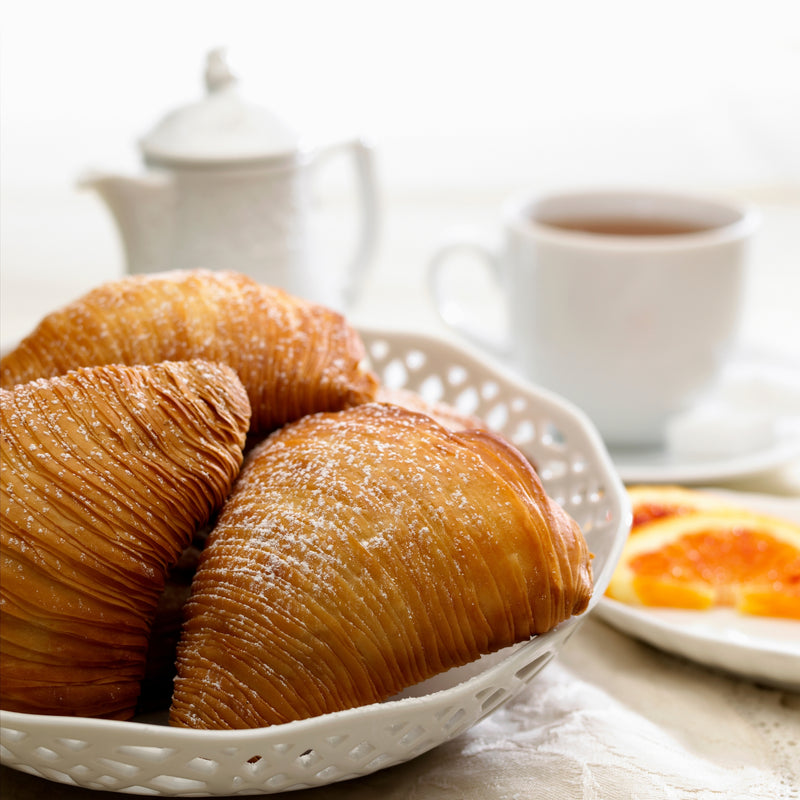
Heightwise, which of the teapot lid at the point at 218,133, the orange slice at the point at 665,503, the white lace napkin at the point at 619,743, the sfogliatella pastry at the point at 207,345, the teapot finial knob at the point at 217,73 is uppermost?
the teapot finial knob at the point at 217,73

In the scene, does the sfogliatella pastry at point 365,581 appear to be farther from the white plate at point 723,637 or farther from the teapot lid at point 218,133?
the teapot lid at point 218,133

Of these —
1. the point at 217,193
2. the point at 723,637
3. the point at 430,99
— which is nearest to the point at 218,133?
the point at 217,193

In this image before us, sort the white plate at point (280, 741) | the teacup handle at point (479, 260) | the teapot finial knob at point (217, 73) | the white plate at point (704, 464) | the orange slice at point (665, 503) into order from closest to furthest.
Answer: the white plate at point (280, 741), the orange slice at point (665, 503), the white plate at point (704, 464), the teapot finial knob at point (217, 73), the teacup handle at point (479, 260)

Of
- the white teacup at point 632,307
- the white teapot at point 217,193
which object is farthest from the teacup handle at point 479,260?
the white teapot at point 217,193

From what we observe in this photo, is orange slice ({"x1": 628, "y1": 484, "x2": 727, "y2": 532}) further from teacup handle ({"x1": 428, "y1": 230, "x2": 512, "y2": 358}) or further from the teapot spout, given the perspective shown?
the teapot spout

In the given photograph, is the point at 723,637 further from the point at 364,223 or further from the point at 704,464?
Answer: the point at 364,223

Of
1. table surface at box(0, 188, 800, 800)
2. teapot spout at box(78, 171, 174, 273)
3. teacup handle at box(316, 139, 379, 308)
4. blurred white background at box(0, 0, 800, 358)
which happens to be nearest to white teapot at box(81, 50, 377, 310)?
teapot spout at box(78, 171, 174, 273)

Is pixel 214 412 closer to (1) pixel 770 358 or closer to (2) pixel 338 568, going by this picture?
(2) pixel 338 568
